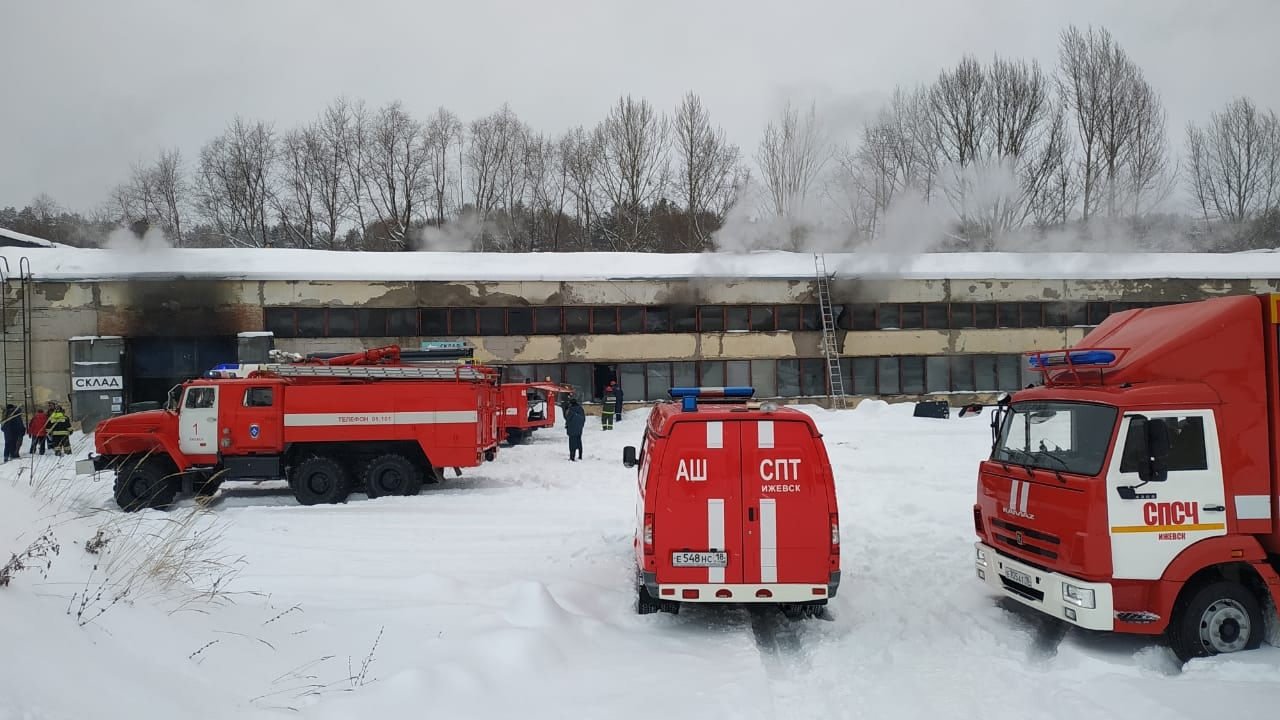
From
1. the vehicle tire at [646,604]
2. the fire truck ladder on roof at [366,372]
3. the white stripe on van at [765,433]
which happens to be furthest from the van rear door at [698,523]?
the fire truck ladder on roof at [366,372]

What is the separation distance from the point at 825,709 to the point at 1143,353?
4.49 meters

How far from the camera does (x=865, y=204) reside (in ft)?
131

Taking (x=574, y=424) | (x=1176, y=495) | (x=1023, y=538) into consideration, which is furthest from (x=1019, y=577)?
(x=574, y=424)

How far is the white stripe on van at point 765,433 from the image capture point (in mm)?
7234

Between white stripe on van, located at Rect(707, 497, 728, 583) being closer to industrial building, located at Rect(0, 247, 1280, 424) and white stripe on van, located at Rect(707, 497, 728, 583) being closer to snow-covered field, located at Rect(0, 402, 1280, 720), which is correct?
snow-covered field, located at Rect(0, 402, 1280, 720)

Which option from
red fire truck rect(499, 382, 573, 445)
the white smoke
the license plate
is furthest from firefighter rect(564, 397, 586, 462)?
the white smoke

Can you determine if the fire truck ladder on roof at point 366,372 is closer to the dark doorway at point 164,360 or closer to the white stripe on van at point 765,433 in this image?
the white stripe on van at point 765,433

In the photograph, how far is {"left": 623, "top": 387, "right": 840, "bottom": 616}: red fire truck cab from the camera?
7.16 m

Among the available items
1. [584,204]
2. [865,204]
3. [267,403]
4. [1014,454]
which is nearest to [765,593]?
[1014,454]

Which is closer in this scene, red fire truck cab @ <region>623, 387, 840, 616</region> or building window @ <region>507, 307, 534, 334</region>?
red fire truck cab @ <region>623, 387, 840, 616</region>

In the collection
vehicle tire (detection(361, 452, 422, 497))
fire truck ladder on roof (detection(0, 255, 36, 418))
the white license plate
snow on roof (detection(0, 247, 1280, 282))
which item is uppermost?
snow on roof (detection(0, 247, 1280, 282))

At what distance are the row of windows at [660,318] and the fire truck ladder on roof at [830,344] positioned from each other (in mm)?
428

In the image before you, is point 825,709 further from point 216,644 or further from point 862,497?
point 862,497

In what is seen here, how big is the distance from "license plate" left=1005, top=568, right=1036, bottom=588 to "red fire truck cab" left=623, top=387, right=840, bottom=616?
69.3 inches
